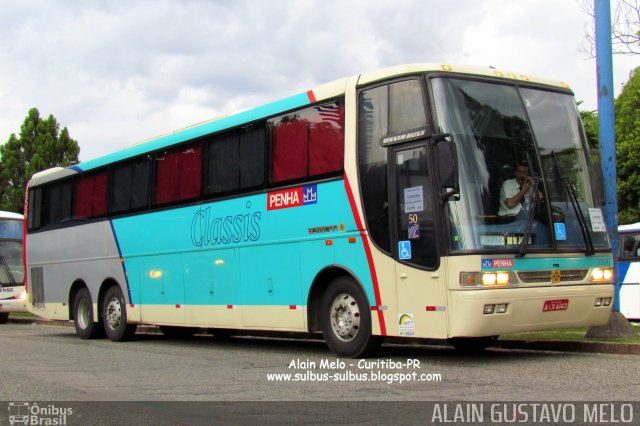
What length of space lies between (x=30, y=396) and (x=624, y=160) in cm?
2891

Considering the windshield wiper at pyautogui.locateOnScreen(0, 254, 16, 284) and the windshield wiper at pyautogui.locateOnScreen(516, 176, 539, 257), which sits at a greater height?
the windshield wiper at pyautogui.locateOnScreen(516, 176, 539, 257)

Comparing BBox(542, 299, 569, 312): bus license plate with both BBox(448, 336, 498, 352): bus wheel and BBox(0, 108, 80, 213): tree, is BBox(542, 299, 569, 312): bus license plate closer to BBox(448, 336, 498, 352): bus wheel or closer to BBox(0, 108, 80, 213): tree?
BBox(448, 336, 498, 352): bus wheel

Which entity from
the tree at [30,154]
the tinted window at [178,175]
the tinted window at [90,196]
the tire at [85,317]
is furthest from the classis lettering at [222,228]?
the tree at [30,154]

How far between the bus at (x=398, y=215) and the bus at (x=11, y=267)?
571 inches

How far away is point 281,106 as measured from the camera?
11.6m

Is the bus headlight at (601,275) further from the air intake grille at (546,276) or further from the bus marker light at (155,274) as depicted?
the bus marker light at (155,274)

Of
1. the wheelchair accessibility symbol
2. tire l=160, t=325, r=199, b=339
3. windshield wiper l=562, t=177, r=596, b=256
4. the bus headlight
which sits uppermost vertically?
windshield wiper l=562, t=177, r=596, b=256

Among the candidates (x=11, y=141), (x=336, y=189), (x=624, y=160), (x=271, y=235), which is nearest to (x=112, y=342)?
(x=271, y=235)

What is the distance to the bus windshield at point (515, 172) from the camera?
8969mm

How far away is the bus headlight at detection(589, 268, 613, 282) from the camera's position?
9773 mm

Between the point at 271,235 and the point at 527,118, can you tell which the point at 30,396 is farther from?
the point at 527,118

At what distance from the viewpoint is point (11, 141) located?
150 feet

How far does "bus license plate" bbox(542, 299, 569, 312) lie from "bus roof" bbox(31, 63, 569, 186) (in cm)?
286

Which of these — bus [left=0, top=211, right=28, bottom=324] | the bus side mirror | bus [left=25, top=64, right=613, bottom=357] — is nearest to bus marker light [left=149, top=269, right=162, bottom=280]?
bus [left=25, top=64, right=613, bottom=357]
